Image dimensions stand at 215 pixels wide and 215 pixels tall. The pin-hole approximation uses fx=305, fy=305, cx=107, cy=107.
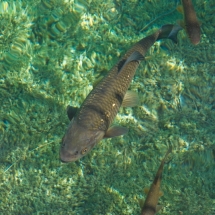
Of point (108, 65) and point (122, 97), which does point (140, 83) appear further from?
point (122, 97)

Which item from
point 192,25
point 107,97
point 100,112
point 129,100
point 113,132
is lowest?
point 113,132

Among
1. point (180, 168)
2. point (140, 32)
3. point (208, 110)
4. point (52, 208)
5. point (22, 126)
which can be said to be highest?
point (140, 32)

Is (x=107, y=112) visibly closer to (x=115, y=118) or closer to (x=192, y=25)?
(x=115, y=118)

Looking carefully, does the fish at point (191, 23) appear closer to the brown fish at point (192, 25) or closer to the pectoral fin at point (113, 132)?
the brown fish at point (192, 25)

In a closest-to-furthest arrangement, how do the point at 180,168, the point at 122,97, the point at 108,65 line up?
the point at 122,97 < the point at 180,168 < the point at 108,65

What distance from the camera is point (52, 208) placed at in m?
5.49

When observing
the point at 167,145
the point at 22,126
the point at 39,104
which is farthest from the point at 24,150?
the point at 167,145

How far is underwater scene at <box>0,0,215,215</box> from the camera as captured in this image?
5.39 metres

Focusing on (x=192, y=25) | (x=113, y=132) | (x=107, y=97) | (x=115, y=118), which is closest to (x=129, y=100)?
(x=107, y=97)

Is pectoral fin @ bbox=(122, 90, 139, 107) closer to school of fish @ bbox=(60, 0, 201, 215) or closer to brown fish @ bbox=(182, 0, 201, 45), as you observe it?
school of fish @ bbox=(60, 0, 201, 215)

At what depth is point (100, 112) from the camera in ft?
13.3

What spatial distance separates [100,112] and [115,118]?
1.47 meters

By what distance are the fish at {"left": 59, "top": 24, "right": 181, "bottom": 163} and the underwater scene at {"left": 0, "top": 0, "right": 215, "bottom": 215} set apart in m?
0.91

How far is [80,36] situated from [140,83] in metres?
1.50
